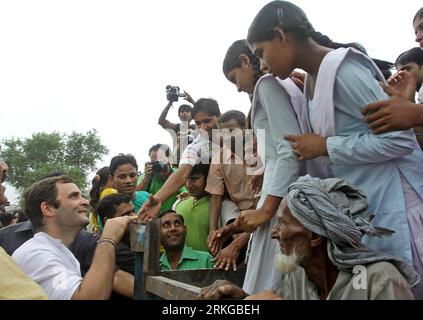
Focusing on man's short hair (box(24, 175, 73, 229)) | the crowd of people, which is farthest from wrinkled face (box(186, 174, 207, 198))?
man's short hair (box(24, 175, 73, 229))

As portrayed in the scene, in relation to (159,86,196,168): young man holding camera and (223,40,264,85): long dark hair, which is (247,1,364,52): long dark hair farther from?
(159,86,196,168): young man holding camera

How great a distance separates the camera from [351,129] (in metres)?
1.70

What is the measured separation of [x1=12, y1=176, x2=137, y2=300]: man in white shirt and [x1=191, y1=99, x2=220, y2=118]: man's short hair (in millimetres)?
1136

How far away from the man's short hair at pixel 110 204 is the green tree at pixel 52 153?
35.5 meters

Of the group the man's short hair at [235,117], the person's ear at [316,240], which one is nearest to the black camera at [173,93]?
the man's short hair at [235,117]

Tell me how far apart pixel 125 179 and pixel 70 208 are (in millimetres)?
1519

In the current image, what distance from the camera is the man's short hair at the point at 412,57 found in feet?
9.41

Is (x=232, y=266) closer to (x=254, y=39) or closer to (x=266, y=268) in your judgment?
(x=266, y=268)

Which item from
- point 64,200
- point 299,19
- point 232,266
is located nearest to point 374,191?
point 299,19

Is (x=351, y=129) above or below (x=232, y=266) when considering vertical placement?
above

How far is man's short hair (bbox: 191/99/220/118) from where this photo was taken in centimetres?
358

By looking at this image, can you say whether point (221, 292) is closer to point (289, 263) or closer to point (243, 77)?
point (289, 263)

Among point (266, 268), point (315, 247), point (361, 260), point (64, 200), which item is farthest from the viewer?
point (64, 200)
